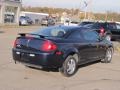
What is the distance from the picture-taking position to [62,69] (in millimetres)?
10156

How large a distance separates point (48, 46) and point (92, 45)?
7.95 feet

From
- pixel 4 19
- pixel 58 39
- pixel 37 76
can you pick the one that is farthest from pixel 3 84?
pixel 4 19

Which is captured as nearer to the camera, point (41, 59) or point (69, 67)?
point (41, 59)

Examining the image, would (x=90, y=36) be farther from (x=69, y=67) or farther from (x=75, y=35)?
(x=69, y=67)

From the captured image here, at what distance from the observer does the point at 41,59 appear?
9750 mm

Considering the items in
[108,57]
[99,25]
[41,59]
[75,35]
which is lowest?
[99,25]

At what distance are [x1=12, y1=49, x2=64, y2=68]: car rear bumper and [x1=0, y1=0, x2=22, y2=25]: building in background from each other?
37.0 metres

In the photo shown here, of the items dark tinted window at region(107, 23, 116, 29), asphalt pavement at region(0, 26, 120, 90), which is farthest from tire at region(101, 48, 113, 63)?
dark tinted window at region(107, 23, 116, 29)

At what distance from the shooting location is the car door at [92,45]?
1152 cm

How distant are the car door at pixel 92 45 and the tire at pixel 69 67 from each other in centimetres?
94

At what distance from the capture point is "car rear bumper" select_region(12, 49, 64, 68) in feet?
32.0

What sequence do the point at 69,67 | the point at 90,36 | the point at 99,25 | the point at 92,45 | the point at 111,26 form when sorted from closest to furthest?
the point at 69,67
the point at 92,45
the point at 90,36
the point at 99,25
the point at 111,26

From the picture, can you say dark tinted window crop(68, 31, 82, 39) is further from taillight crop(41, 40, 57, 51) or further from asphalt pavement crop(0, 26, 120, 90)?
asphalt pavement crop(0, 26, 120, 90)

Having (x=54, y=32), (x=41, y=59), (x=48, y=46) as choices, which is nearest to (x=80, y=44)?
(x=54, y=32)
